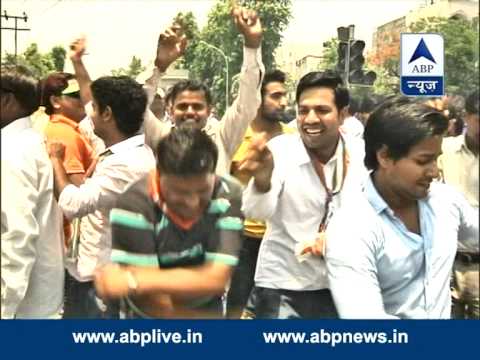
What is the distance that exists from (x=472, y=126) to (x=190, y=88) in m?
1.09

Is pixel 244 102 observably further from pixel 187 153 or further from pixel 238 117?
pixel 187 153

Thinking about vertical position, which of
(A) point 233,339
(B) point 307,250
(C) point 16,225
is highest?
(C) point 16,225

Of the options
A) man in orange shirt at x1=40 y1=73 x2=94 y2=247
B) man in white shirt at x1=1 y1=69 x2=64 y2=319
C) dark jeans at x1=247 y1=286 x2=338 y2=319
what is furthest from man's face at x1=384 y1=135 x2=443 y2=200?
man in white shirt at x1=1 y1=69 x2=64 y2=319

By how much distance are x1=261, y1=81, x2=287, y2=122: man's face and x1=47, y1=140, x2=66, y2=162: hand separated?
0.77 metres

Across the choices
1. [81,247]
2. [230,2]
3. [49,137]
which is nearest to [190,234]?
[81,247]

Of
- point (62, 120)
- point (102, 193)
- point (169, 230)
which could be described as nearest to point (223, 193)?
point (169, 230)

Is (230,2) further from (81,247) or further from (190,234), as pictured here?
(81,247)

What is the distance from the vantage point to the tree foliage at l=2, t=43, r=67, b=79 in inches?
116

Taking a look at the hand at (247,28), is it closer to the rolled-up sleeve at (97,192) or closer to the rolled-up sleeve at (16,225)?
the rolled-up sleeve at (97,192)

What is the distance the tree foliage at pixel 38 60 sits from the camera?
2.94 m

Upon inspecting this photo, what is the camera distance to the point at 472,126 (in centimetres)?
307

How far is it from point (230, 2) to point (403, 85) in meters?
0.73

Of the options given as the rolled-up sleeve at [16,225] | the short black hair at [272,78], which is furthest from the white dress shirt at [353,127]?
the rolled-up sleeve at [16,225]

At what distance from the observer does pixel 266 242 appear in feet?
9.96
